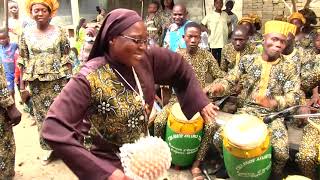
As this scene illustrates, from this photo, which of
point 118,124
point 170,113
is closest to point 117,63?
point 118,124

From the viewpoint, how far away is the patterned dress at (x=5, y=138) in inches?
153

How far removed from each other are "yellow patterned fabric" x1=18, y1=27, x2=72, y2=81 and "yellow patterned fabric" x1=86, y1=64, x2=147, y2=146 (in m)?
2.74

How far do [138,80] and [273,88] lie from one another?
8.39ft

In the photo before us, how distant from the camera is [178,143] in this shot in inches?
183

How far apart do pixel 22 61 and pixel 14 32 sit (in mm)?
2952

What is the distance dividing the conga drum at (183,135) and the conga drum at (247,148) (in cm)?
69

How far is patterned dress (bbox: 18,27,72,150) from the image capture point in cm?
472

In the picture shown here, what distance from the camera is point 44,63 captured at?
187 inches

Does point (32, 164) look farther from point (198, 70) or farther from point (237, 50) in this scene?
point (237, 50)

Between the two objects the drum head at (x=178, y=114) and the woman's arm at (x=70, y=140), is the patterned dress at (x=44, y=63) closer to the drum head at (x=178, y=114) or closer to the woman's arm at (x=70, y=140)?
the drum head at (x=178, y=114)

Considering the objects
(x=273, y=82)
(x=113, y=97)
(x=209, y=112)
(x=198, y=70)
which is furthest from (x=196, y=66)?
(x=113, y=97)

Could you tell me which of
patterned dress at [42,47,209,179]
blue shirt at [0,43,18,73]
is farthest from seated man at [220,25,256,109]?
blue shirt at [0,43,18,73]

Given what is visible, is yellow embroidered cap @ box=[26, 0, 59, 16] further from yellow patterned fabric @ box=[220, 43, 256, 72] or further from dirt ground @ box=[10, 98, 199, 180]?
yellow patterned fabric @ box=[220, 43, 256, 72]

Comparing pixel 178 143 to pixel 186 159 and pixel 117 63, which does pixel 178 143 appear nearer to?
pixel 186 159
